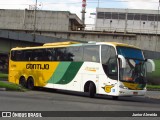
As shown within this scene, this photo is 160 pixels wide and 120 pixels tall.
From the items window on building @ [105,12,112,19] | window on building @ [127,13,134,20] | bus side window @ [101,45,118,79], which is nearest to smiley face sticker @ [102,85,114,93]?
bus side window @ [101,45,118,79]

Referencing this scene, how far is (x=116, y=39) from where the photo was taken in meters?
62.9

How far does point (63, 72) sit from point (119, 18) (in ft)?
156

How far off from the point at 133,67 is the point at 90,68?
2714 millimetres

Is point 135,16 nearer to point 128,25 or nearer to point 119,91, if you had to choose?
point 128,25

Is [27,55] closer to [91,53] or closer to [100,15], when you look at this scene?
[91,53]

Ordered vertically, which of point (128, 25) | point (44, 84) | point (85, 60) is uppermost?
point (128, 25)

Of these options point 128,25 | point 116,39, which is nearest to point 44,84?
point 116,39

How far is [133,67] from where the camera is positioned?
75.9 ft

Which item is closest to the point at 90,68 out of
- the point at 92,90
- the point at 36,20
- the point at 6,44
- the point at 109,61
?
the point at 92,90

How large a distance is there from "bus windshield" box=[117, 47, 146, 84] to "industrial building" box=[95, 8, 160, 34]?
47.2 m

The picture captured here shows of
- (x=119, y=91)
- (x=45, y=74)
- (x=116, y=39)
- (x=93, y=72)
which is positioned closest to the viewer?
(x=119, y=91)

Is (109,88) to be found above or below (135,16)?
below

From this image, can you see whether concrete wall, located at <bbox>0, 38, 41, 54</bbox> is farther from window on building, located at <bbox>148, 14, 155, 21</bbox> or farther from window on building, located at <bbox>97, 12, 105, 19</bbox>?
window on building, located at <bbox>148, 14, 155, 21</bbox>

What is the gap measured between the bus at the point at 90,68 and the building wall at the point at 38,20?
1780 inches
